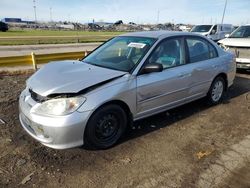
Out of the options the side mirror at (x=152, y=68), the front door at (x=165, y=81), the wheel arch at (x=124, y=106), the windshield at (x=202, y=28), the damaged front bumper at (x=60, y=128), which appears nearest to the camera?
the damaged front bumper at (x=60, y=128)

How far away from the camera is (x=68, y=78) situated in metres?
3.99

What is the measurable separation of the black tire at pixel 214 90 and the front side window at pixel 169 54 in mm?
1288

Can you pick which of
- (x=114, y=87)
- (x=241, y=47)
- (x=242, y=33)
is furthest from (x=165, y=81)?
(x=242, y=33)

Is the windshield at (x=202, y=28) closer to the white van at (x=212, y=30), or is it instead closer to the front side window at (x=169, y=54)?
the white van at (x=212, y=30)

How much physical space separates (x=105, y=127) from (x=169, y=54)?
1.80 meters

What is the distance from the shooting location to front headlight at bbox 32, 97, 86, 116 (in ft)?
11.8

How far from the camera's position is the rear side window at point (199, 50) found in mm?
5316

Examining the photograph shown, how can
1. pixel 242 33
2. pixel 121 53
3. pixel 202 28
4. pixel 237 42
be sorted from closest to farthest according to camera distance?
1. pixel 121 53
2. pixel 237 42
3. pixel 242 33
4. pixel 202 28

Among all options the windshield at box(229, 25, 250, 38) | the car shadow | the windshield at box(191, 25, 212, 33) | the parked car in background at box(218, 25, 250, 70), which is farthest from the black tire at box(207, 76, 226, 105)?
the windshield at box(191, 25, 212, 33)

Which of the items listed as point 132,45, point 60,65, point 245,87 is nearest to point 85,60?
point 60,65

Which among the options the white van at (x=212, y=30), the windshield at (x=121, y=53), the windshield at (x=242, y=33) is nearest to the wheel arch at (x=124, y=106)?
the windshield at (x=121, y=53)

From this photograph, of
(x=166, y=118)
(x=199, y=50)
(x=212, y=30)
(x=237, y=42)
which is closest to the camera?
(x=166, y=118)

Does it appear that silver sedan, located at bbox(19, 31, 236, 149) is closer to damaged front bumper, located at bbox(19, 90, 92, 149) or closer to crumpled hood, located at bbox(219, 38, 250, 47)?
damaged front bumper, located at bbox(19, 90, 92, 149)

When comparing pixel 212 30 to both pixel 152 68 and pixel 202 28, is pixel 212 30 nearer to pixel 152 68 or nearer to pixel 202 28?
pixel 202 28
